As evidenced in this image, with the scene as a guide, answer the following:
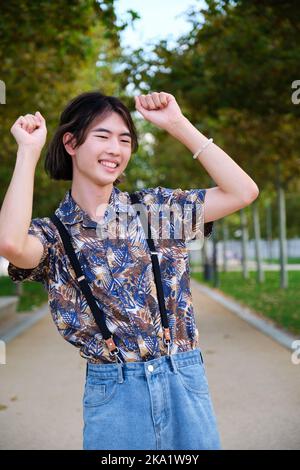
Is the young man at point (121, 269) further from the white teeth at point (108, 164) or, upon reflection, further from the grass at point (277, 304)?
the grass at point (277, 304)

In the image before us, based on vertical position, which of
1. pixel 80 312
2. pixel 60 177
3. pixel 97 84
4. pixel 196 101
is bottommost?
pixel 80 312

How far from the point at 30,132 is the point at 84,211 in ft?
1.09

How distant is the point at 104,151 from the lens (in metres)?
2.48

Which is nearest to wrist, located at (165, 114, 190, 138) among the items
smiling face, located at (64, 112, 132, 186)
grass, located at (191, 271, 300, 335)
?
smiling face, located at (64, 112, 132, 186)

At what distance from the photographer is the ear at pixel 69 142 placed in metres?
2.56

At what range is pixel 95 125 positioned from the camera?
250 centimetres

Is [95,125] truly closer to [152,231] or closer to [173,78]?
[152,231]

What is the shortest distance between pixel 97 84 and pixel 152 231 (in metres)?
22.8

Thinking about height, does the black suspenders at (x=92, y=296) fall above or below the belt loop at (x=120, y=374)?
above

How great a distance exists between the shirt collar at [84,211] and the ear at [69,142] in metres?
0.15

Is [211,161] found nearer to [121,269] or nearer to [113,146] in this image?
[113,146]

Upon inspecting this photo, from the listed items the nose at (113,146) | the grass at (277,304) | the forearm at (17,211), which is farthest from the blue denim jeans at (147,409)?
the grass at (277,304)
